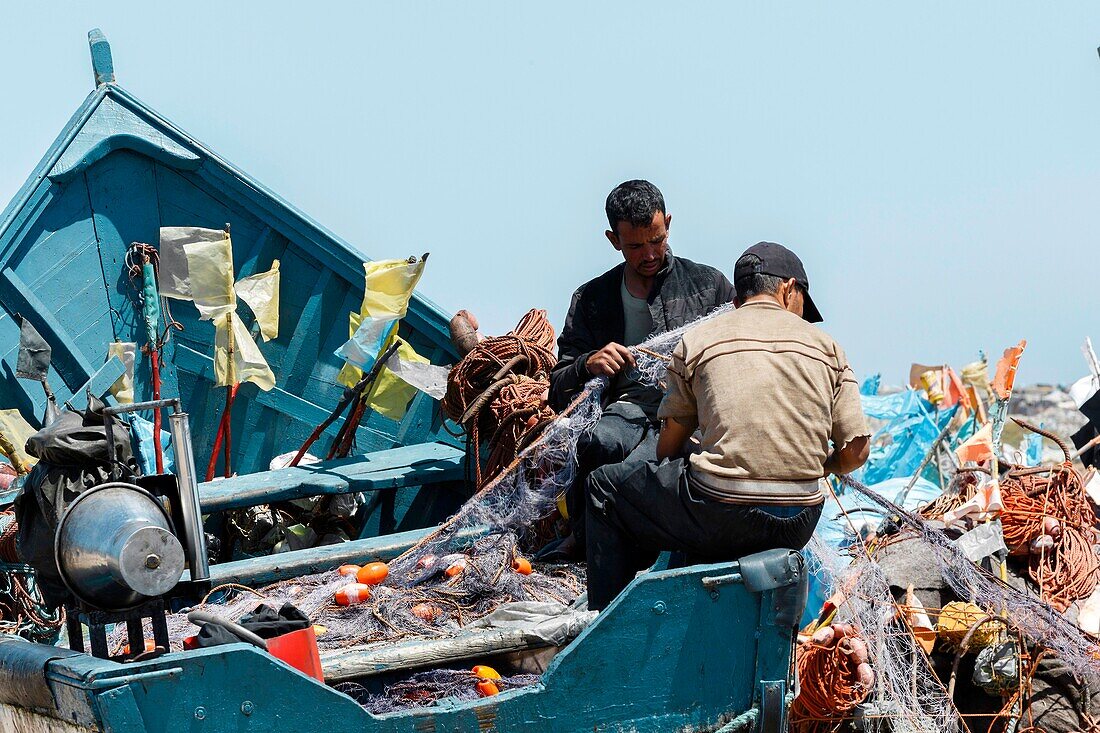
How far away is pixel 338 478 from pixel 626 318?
5.87 ft

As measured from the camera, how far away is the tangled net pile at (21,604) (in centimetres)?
541

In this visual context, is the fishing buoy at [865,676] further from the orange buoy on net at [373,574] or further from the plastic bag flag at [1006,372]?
the plastic bag flag at [1006,372]

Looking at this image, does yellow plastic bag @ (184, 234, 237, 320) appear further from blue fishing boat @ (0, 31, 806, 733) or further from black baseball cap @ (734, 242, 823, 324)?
black baseball cap @ (734, 242, 823, 324)

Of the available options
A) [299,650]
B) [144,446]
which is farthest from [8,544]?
[299,650]

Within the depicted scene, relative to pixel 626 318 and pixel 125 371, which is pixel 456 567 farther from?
pixel 125 371

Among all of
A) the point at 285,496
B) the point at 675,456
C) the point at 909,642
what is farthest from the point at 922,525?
the point at 285,496

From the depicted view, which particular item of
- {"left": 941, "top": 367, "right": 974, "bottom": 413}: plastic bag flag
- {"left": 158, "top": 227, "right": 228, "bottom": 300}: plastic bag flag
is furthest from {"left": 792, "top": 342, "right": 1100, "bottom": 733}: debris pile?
{"left": 941, "top": 367, "right": 974, "bottom": 413}: plastic bag flag

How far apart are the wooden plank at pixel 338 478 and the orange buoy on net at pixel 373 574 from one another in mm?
1043

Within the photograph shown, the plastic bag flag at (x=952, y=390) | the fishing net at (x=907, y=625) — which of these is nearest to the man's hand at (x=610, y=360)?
the fishing net at (x=907, y=625)

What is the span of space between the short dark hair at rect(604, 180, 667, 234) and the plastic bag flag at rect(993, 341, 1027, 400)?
8.89 feet

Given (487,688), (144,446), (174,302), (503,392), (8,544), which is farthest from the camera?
(174,302)

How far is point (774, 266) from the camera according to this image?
4.07 m

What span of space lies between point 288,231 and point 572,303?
7.83ft

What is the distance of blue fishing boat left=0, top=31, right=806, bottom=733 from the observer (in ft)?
11.3
